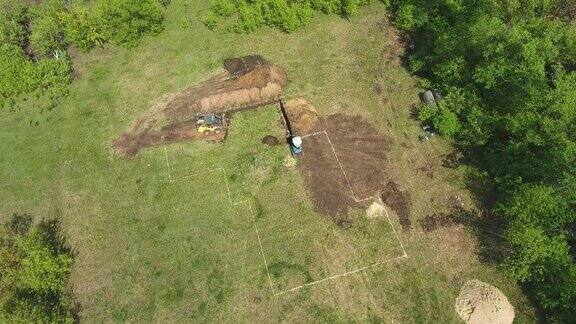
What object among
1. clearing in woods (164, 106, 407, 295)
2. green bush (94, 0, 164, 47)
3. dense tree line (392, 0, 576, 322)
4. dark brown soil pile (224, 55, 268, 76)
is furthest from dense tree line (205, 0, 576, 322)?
green bush (94, 0, 164, 47)

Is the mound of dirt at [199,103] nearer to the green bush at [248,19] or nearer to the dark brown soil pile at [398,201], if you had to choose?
the green bush at [248,19]

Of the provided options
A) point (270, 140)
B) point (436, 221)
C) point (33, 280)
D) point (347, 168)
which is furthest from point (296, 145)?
point (33, 280)

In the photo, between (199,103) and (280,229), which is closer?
(280,229)

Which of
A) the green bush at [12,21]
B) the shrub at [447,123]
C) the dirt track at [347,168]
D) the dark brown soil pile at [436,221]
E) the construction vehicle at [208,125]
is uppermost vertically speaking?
the green bush at [12,21]

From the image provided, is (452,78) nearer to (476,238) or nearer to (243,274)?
(476,238)

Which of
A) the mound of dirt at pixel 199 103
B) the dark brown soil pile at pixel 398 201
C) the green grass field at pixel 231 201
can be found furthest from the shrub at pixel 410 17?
the dark brown soil pile at pixel 398 201

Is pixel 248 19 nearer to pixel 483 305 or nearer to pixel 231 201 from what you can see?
pixel 231 201
